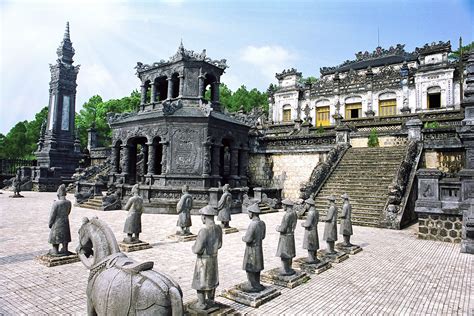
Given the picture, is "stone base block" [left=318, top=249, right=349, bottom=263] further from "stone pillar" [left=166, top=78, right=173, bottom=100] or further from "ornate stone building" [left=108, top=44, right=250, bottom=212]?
"stone pillar" [left=166, top=78, right=173, bottom=100]

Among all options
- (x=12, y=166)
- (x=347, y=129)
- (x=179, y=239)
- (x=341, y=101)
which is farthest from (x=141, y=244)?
(x=341, y=101)

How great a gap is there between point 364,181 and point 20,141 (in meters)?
44.5

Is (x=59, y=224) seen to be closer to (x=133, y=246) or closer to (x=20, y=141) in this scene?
(x=133, y=246)

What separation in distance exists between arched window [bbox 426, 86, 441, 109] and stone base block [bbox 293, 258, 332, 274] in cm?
2969

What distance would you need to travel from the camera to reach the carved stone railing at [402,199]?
40.9 ft

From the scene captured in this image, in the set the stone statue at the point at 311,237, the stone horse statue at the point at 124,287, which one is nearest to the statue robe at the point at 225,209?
the stone statue at the point at 311,237

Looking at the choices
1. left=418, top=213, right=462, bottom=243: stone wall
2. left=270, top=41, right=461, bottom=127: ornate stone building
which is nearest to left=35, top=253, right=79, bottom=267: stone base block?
left=418, top=213, right=462, bottom=243: stone wall

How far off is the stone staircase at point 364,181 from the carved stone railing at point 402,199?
513 millimetres

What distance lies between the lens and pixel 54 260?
22.8 ft

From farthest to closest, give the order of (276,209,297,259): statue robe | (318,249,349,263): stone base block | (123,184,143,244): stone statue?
(123,184,143,244): stone statue < (318,249,349,263): stone base block < (276,209,297,259): statue robe

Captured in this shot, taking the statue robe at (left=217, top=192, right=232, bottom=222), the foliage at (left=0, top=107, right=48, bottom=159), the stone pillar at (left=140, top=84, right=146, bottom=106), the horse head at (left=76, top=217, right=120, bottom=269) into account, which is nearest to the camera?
the horse head at (left=76, top=217, right=120, bottom=269)

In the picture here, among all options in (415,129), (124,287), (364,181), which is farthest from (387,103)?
(124,287)

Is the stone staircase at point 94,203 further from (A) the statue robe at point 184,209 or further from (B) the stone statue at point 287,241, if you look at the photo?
(B) the stone statue at point 287,241

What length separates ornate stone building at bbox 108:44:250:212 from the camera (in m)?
17.0
